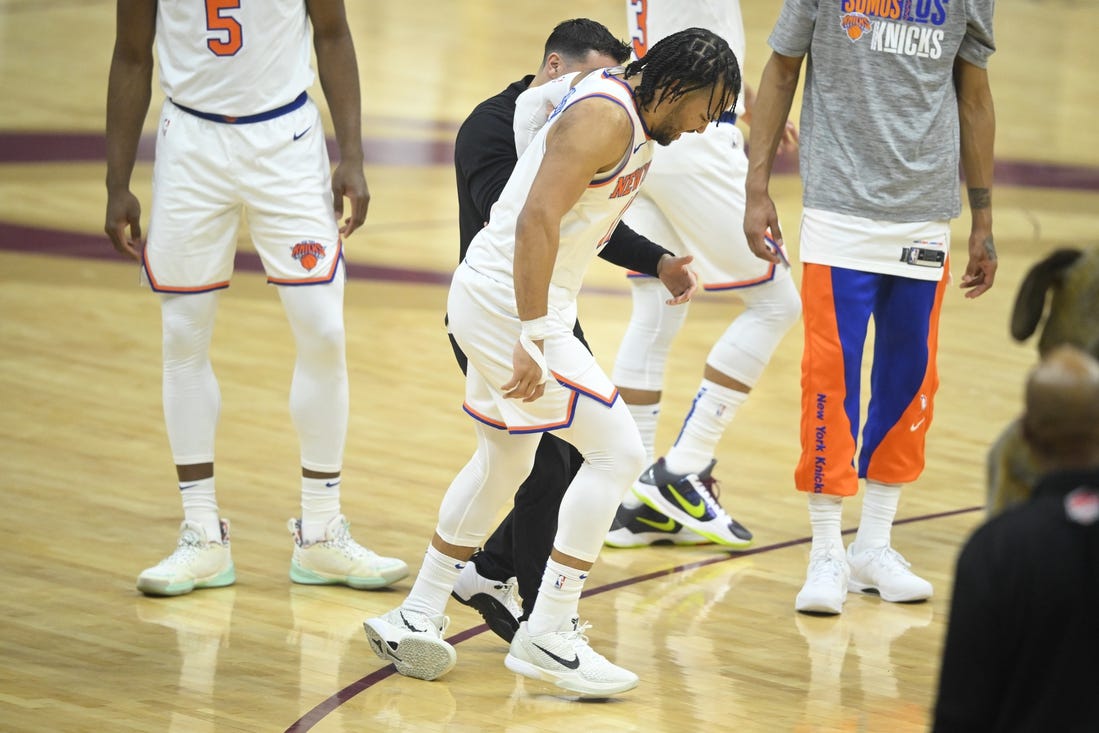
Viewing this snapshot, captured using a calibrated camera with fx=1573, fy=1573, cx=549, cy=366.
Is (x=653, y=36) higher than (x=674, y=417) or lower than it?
higher

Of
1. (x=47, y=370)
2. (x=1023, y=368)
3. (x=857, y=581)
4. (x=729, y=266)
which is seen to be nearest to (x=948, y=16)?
(x=729, y=266)

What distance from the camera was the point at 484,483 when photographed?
3727 millimetres

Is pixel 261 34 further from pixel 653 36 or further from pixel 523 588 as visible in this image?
pixel 523 588

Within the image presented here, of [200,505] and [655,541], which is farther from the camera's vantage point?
[655,541]

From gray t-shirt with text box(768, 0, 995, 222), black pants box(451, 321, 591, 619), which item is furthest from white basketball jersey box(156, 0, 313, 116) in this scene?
gray t-shirt with text box(768, 0, 995, 222)

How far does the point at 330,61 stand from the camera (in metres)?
4.43

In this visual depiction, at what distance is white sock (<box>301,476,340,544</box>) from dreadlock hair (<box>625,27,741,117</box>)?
1.61 meters

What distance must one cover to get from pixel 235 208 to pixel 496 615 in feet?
4.35

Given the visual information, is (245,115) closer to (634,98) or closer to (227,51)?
(227,51)

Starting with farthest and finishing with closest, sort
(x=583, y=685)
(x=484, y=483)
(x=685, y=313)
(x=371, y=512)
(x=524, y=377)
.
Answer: (x=371, y=512), (x=685, y=313), (x=484, y=483), (x=583, y=685), (x=524, y=377)

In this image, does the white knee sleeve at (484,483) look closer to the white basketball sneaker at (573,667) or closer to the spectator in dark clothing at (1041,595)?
the white basketball sneaker at (573,667)

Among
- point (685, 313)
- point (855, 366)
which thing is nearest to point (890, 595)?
point (855, 366)

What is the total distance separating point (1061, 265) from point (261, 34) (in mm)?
2523

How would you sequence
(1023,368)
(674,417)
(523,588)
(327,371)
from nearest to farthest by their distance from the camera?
(523,588) → (327,371) → (674,417) → (1023,368)
